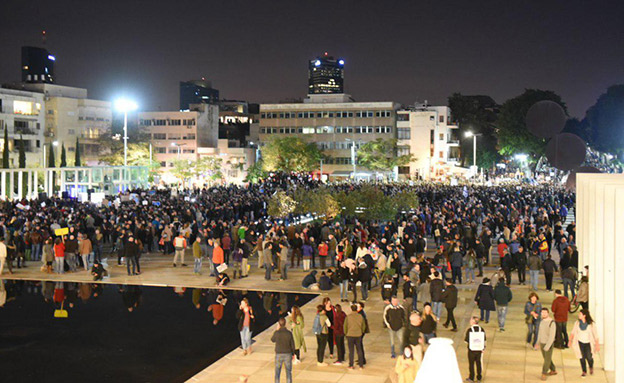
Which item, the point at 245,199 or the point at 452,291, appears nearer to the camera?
the point at 452,291

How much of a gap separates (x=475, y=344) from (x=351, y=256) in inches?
407

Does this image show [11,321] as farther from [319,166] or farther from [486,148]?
[486,148]

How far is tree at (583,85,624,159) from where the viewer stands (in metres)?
62.8

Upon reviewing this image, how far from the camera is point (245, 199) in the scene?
40281mm

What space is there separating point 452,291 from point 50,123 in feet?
278

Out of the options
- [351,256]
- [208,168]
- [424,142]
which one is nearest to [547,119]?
[351,256]

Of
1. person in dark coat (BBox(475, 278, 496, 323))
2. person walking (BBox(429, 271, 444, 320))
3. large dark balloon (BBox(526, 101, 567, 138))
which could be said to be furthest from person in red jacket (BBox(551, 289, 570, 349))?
large dark balloon (BBox(526, 101, 567, 138))

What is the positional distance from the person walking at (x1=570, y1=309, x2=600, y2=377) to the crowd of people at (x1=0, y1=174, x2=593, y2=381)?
0.12m

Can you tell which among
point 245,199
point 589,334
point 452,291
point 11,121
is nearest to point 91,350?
point 452,291

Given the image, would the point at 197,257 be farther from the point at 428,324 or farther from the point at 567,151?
the point at 567,151

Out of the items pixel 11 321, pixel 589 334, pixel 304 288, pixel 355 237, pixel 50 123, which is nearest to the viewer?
pixel 589 334

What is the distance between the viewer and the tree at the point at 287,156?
97.2 metres

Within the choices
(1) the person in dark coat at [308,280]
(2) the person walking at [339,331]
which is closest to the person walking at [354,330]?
(2) the person walking at [339,331]

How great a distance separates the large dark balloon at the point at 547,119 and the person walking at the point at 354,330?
20318 millimetres
